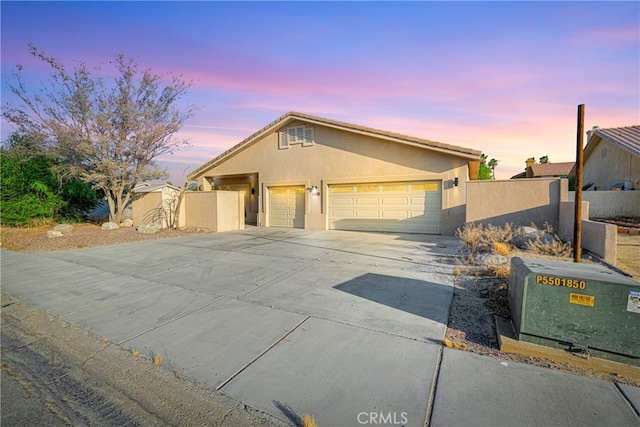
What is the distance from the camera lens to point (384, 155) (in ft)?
43.3

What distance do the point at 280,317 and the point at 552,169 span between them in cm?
4180

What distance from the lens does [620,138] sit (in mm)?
17062

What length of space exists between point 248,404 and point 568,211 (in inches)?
430

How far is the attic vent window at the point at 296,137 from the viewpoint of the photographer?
593 inches

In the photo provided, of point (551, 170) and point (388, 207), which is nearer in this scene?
point (388, 207)

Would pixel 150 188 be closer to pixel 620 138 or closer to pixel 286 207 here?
pixel 286 207

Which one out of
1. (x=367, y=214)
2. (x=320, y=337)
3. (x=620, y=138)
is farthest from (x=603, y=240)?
(x=620, y=138)

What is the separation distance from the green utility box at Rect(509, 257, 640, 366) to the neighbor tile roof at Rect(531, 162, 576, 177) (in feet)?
127

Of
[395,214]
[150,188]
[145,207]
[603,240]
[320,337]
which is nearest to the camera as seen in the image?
[320,337]

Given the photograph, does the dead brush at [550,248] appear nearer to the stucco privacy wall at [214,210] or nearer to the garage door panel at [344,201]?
the garage door panel at [344,201]

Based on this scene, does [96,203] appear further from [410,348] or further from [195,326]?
[410,348]

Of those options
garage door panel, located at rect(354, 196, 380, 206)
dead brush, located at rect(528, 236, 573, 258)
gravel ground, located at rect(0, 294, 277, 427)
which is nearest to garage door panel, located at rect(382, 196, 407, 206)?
garage door panel, located at rect(354, 196, 380, 206)

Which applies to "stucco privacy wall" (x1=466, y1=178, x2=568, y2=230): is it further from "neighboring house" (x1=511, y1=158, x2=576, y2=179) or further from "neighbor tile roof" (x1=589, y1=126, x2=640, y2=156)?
"neighboring house" (x1=511, y1=158, x2=576, y2=179)

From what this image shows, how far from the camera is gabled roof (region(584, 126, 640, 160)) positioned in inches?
610
